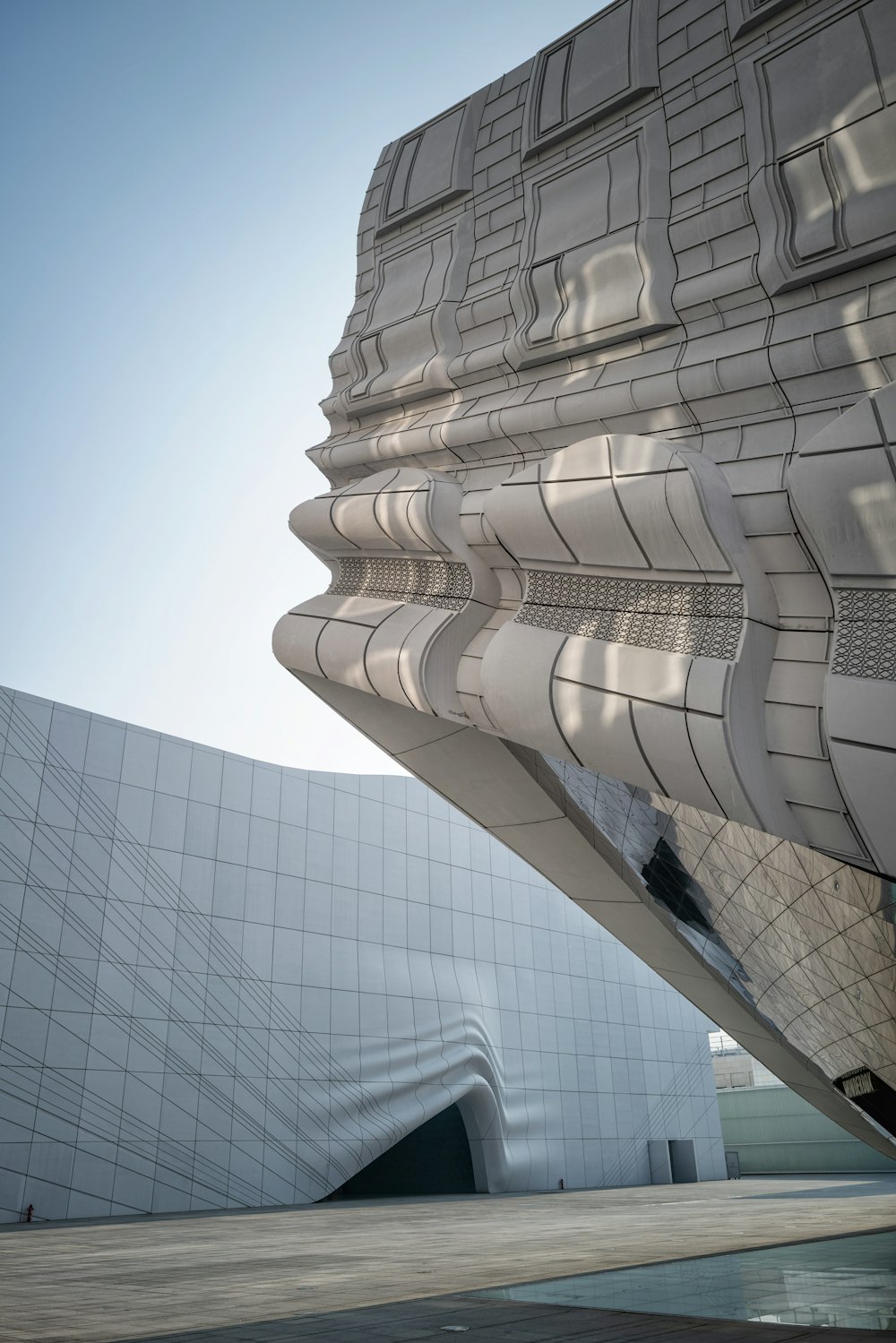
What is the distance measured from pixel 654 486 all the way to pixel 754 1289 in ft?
22.4

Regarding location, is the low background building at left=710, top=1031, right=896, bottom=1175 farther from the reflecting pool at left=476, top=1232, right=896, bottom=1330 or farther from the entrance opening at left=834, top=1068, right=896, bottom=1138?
the reflecting pool at left=476, top=1232, right=896, bottom=1330

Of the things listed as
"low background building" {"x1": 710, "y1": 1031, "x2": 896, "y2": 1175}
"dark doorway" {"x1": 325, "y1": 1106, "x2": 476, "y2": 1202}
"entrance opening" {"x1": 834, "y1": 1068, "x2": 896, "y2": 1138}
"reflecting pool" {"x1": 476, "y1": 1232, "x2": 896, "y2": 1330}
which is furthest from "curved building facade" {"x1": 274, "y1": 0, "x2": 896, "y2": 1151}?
"low background building" {"x1": 710, "y1": 1031, "x2": 896, "y2": 1175}

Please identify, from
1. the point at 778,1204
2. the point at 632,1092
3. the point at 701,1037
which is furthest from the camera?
the point at 701,1037

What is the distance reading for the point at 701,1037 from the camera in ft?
138

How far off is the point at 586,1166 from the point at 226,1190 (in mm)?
15115

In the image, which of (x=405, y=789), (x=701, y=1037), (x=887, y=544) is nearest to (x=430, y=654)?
(x=887, y=544)

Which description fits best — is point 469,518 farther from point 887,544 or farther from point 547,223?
A: point 887,544

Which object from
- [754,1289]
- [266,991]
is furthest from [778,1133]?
[754,1289]

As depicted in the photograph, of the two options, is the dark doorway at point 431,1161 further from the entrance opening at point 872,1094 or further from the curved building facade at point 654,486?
the curved building facade at point 654,486

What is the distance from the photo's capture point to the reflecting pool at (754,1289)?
7043 millimetres

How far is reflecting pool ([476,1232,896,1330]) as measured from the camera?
7.04 meters

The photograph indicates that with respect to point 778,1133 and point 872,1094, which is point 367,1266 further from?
point 778,1133

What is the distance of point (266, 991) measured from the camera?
2859 centimetres

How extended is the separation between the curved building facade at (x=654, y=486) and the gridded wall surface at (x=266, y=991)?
17.1 m
